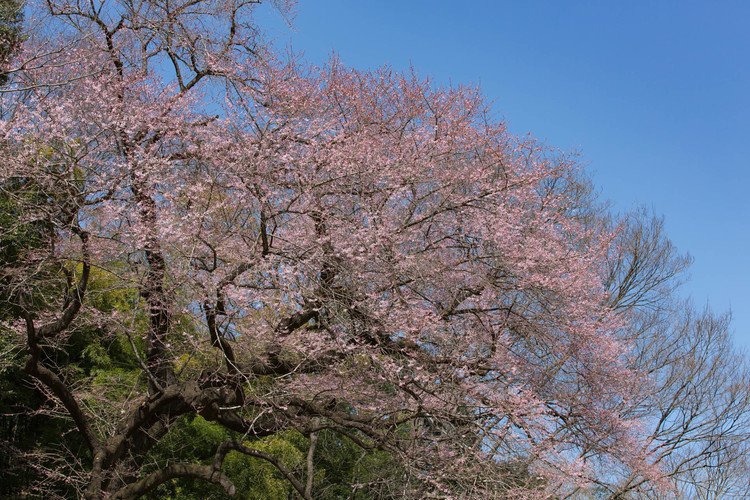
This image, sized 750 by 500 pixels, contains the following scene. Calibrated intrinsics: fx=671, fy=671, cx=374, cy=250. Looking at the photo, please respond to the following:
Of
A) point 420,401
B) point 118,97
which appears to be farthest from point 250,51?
point 420,401

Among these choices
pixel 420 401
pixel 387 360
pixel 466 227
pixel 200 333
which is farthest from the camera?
pixel 466 227

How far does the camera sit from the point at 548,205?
802 centimetres

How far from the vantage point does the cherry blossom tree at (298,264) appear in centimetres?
600

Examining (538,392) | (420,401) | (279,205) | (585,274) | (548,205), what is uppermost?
(548,205)

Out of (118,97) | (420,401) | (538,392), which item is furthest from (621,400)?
(118,97)

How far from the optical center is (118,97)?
22.6 feet

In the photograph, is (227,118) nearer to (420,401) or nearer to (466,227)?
(466,227)

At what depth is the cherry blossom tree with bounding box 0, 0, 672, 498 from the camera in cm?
600

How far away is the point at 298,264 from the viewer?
18.8 feet

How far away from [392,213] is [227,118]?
1952mm

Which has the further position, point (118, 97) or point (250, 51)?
point (250, 51)

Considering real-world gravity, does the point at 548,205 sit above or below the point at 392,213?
above

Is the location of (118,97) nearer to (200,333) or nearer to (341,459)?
(200,333)

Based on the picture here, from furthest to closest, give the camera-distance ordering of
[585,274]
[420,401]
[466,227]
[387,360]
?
1. [585,274]
2. [466,227]
3. [387,360]
4. [420,401]
